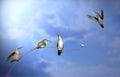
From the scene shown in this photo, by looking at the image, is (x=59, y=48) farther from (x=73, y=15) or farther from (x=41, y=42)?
(x=73, y=15)

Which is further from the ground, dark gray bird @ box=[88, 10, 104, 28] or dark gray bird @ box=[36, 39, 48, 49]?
dark gray bird @ box=[88, 10, 104, 28]

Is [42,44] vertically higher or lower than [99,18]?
Answer: lower

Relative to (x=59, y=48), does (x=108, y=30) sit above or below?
above

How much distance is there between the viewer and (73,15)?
392cm

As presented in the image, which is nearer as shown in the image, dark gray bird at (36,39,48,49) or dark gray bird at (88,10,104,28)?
dark gray bird at (36,39,48,49)

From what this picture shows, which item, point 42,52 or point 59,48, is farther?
point 42,52

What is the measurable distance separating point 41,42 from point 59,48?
0.20m

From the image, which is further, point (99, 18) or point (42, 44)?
point (99, 18)

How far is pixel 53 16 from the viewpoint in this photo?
3.92m

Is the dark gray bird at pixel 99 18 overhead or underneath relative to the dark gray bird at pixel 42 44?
overhead

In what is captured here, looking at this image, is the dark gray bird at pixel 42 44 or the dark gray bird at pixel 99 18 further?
the dark gray bird at pixel 99 18

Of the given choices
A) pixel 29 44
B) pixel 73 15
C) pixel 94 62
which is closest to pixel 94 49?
pixel 94 62

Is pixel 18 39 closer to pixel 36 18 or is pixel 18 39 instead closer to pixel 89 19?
pixel 36 18

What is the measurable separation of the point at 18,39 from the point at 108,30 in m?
0.93
